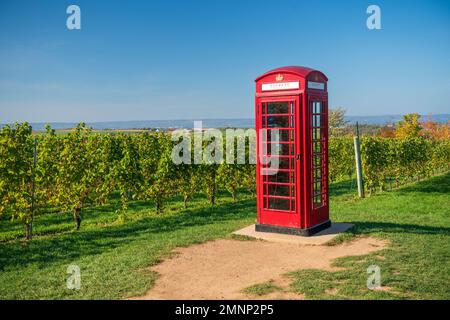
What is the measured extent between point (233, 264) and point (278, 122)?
10.9 ft

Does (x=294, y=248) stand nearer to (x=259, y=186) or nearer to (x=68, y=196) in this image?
(x=259, y=186)

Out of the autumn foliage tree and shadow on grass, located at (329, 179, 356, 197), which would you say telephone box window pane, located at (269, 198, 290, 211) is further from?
the autumn foliage tree

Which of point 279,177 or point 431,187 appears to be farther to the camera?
point 431,187

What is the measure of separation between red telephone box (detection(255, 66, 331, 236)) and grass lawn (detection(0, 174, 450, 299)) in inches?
41.6

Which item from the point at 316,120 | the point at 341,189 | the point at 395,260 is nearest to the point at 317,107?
the point at 316,120

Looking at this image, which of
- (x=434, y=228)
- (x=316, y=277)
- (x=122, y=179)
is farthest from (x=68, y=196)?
(x=434, y=228)

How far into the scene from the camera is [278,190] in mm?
9648

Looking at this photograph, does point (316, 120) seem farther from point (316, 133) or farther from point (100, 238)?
point (100, 238)

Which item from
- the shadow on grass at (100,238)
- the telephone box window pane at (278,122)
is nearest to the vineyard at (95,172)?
the shadow on grass at (100,238)

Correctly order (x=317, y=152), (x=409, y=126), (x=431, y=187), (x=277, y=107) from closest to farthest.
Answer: (x=277, y=107) → (x=317, y=152) → (x=431, y=187) → (x=409, y=126)

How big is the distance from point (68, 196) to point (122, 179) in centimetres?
192

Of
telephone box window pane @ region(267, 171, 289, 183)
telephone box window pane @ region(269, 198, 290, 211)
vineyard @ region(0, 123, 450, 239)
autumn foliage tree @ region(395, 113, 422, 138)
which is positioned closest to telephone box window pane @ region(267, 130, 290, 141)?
telephone box window pane @ region(267, 171, 289, 183)

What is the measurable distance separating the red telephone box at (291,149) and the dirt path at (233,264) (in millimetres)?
843

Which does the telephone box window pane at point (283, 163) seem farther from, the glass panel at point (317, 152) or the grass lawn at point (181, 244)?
the grass lawn at point (181, 244)
